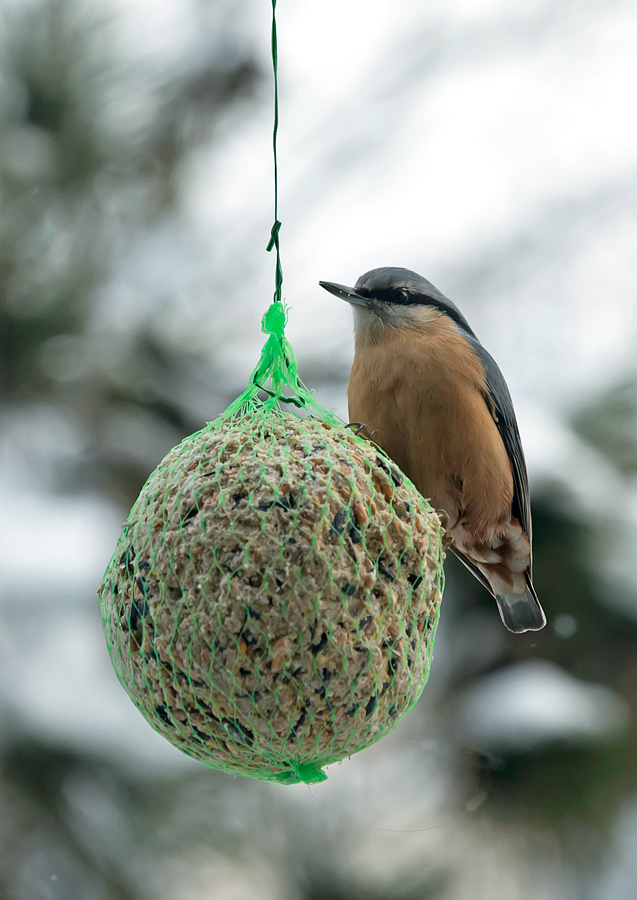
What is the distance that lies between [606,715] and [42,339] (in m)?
2.59

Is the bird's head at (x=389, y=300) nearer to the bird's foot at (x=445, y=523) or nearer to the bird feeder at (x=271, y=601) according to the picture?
the bird's foot at (x=445, y=523)

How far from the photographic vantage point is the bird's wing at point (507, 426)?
9.11 feet

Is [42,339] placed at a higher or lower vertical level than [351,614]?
higher

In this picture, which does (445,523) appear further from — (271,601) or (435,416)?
(271,601)

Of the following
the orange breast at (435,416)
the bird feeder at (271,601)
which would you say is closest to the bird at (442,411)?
the orange breast at (435,416)

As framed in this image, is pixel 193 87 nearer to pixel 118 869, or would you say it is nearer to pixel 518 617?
pixel 518 617

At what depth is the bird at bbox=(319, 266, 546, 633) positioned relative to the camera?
8.38 ft

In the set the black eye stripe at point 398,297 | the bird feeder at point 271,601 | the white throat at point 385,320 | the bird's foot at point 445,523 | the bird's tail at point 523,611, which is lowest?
the bird's tail at point 523,611

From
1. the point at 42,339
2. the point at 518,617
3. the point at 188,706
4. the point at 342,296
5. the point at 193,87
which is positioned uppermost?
the point at 193,87

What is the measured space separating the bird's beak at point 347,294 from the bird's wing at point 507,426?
1.31 ft

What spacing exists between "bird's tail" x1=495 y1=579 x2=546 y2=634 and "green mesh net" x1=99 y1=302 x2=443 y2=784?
3.74ft

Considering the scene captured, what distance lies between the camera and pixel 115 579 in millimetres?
1840

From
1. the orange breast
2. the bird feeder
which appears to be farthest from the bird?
the bird feeder

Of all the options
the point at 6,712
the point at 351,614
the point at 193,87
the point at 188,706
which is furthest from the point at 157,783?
the point at 193,87
